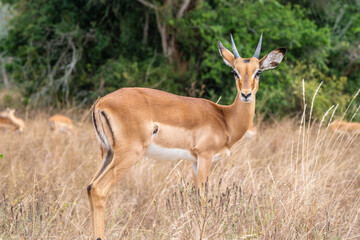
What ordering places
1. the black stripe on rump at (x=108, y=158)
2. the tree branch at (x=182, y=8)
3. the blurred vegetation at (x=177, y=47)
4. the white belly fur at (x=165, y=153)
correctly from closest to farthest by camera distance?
the black stripe on rump at (x=108, y=158) → the white belly fur at (x=165, y=153) → the blurred vegetation at (x=177, y=47) → the tree branch at (x=182, y=8)

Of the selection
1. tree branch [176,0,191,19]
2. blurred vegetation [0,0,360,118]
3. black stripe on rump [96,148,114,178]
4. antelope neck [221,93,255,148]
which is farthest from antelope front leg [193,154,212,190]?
tree branch [176,0,191,19]

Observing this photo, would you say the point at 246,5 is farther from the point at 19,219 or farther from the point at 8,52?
the point at 19,219

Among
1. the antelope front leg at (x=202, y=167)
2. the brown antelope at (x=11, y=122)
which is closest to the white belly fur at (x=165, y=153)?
the antelope front leg at (x=202, y=167)

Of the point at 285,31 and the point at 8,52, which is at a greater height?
the point at 285,31

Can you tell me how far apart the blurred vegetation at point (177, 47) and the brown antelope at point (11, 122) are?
140 centimetres

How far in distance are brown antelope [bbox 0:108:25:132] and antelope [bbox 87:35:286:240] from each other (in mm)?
5543

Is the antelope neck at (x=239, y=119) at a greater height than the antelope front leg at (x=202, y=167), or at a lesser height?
greater

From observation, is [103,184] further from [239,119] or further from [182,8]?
[182,8]

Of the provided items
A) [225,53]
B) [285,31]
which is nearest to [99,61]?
[285,31]

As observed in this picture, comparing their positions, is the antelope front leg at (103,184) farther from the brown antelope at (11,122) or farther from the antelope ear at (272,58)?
the brown antelope at (11,122)

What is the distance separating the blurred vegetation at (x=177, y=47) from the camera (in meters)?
10.2

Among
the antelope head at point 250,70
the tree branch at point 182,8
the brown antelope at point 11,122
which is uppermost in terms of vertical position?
the antelope head at point 250,70

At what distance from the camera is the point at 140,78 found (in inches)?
436

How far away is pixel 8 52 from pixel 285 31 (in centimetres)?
785
